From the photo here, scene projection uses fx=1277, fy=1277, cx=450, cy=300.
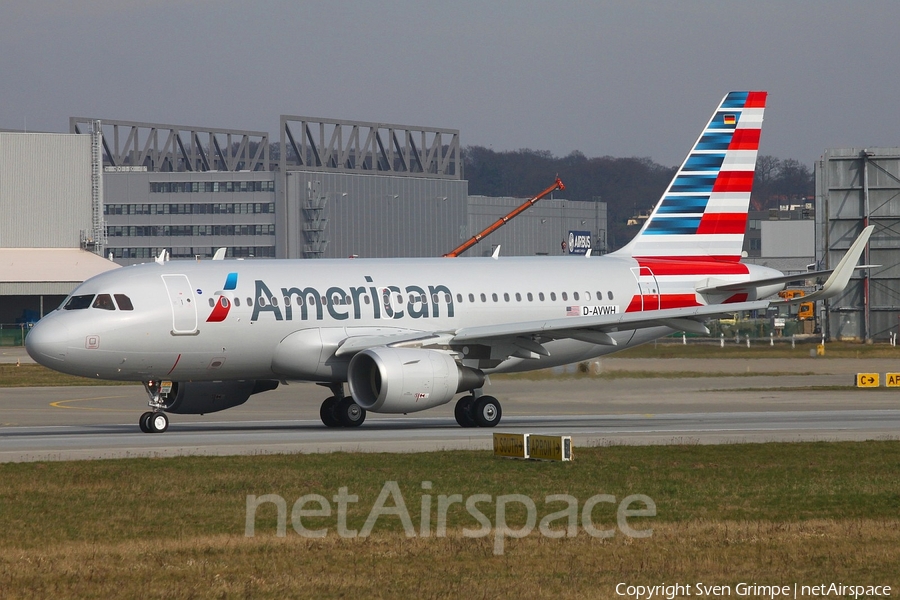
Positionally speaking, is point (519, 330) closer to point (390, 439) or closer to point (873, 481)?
point (390, 439)

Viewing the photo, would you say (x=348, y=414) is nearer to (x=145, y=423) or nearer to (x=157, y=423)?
(x=157, y=423)

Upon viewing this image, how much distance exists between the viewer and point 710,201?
37.8 metres

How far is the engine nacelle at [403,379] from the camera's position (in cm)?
2872

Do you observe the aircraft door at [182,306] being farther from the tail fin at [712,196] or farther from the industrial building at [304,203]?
the industrial building at [304,203]

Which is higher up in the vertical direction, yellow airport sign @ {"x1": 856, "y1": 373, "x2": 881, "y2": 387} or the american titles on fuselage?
the american titles on fuselage

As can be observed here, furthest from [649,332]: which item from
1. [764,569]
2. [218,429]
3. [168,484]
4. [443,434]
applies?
[764,569]

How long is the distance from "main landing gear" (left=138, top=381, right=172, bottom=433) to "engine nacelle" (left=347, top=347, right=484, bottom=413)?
4.68 metres

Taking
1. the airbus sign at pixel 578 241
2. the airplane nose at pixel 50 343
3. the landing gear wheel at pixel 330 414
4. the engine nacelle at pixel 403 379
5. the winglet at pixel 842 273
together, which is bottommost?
the landing gear wheel at pixel 330 414

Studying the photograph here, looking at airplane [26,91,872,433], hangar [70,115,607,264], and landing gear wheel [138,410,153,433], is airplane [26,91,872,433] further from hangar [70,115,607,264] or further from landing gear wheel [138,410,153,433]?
hangar [70,115,607,264]

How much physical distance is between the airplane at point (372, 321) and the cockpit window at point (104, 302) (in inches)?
2.3

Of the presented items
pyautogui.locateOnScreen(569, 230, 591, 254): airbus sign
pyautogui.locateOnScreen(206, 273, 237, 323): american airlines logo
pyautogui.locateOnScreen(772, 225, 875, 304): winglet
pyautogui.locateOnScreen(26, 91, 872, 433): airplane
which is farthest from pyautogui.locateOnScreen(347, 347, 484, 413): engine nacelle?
pyautogui.locateOnScreen(569, 230, 591, 254): airbus sign

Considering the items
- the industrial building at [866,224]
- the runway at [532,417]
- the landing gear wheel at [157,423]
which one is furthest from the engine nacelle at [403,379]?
the industrial building at [866,224]

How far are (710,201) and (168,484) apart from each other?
22354 millimetres

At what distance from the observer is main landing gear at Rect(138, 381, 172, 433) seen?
3023 centimetres
